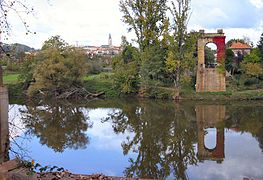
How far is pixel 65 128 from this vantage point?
16.8 meters

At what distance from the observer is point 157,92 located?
30688 mm

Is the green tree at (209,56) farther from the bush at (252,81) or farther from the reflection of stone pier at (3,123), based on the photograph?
the reflection of stone pier at (3,123)

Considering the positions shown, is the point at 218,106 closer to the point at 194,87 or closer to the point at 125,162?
the point at 194,87

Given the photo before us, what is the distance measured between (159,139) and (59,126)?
6.14 m

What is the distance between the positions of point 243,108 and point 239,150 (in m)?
11.8

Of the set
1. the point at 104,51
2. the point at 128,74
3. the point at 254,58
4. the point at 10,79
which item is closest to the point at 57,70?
the point at 128,74

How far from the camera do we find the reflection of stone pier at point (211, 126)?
453 inches

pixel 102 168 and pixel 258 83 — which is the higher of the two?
pixel 258 83

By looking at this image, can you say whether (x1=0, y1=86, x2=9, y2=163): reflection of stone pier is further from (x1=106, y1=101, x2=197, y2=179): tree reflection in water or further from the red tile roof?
the red tile roof

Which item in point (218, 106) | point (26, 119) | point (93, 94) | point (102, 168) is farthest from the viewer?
point (93, 94)

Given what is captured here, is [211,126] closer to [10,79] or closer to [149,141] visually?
[149,141]

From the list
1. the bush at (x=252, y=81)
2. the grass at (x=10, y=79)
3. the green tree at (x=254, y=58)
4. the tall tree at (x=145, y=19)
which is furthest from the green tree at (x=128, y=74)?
the grass at (x=10, y=79)

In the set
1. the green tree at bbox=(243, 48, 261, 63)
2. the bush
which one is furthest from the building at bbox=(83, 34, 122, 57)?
the bush

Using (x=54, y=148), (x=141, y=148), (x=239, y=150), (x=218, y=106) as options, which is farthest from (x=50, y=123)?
(x=218, y=106)
